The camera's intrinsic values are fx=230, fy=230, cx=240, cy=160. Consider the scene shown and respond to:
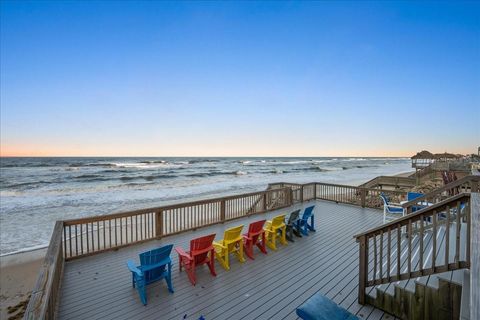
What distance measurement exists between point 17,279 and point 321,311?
7722 millimetres

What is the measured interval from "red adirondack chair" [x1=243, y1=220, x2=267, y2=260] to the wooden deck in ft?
0.58

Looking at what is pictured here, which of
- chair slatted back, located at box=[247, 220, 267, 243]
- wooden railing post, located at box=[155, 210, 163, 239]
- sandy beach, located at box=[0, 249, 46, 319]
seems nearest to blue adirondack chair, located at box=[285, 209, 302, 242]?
chair slatted back, located at box=[247, 220, 267, 243]

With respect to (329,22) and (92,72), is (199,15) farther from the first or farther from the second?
(92,72)

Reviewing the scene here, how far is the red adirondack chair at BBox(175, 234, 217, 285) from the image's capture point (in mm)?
4055

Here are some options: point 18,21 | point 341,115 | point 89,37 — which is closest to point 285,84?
point 341,115

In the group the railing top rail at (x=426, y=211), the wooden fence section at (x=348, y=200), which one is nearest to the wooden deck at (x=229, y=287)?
the railing top rail at (x=426, y=211)

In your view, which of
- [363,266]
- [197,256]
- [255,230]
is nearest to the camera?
[363,266]

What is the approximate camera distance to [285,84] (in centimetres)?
1582

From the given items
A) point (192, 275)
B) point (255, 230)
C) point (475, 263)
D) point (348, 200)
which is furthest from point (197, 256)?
point (348, 200)

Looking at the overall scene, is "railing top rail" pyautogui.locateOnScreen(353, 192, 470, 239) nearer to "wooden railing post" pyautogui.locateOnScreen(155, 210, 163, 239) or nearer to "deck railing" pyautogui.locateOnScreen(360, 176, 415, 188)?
"wooden railing post" pyautogui.locateOnScreen(155, 210, 163, 239)

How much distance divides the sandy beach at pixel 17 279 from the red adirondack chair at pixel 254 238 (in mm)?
4614

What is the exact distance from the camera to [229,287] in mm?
3832

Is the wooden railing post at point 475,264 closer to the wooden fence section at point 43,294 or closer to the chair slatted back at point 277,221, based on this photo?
the wooden fence section at point 43,294

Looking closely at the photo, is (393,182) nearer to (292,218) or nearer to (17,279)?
(292,218)
